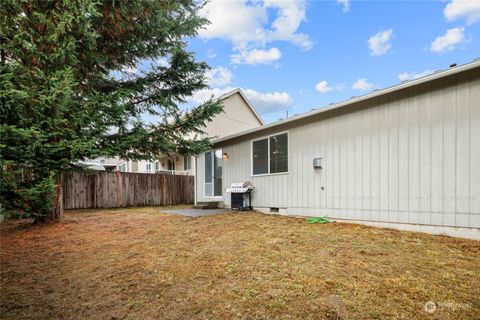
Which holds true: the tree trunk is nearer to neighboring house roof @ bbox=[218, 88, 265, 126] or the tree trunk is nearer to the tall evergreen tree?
the tall evergreen tree

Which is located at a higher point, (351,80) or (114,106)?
(351,80)

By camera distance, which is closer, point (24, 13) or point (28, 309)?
point (28, 309)

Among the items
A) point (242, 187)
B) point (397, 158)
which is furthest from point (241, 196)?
point (397, 158)

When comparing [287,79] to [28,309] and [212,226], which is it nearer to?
[212,226]

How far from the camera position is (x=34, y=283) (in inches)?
126

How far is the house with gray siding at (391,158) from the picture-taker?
14.9 ft

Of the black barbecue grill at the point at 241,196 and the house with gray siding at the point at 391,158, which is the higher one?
the house with gray siding at the point at 391,158

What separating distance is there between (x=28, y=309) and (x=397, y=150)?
20.3ft

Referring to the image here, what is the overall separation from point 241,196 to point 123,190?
6.28 metres

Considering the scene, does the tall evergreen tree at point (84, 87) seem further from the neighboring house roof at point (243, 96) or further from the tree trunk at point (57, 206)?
the neighboring house roof at point (243, 96)

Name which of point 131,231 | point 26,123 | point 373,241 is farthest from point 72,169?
point 373,241

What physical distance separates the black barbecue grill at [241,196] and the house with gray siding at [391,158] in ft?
2.46

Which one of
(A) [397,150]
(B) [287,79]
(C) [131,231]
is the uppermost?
(B) [287,79]

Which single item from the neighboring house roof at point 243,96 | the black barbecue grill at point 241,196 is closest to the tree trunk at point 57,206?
the black barbecue grill at point 241,196
